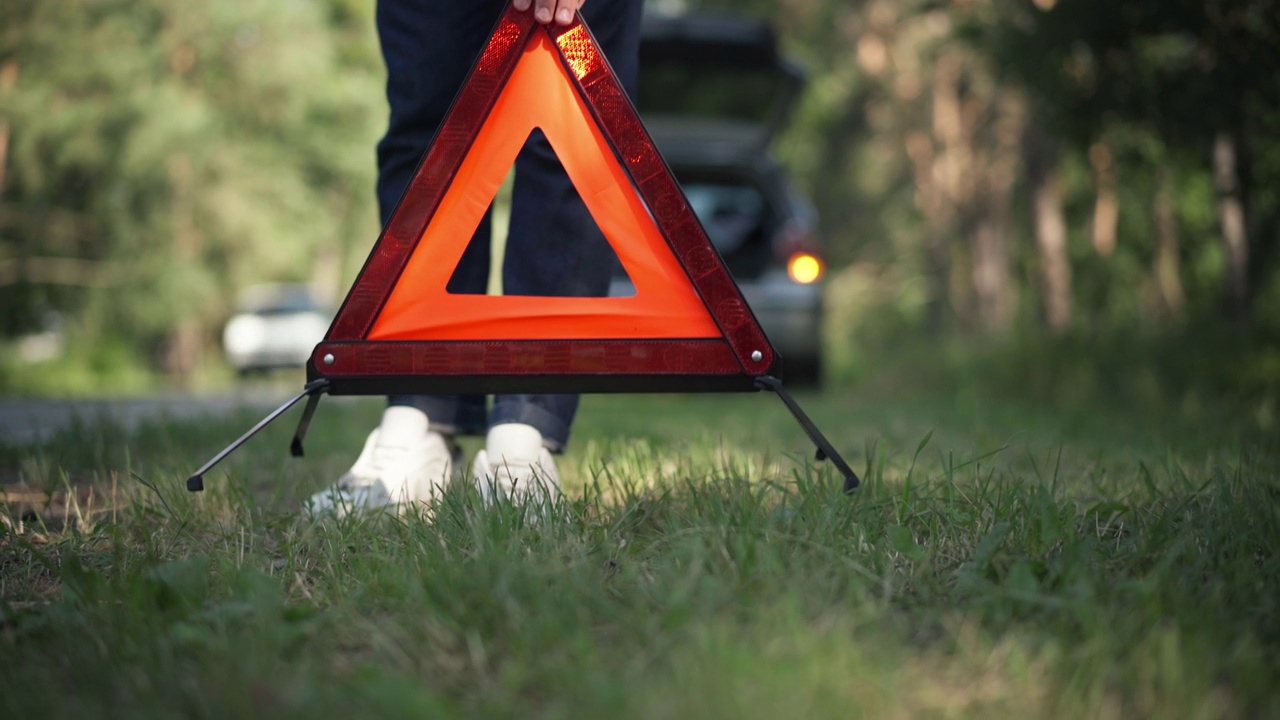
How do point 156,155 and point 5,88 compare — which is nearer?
point 5,88

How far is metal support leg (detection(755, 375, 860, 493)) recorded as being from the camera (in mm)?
1996

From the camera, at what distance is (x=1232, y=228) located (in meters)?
7.24

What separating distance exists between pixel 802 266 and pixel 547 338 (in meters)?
5.53

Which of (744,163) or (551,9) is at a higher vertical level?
(744,163)

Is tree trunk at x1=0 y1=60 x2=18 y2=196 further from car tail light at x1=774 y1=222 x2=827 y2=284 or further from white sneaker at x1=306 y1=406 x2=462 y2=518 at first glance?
white sneaker at x1=306 y1=406 x2=462 y2=518

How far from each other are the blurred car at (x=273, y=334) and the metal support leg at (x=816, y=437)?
1918 cm

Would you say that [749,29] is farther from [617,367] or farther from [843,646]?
[843,646]

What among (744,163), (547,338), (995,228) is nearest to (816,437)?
(547,338)

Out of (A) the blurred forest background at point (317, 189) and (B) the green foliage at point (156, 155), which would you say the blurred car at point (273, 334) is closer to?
(A) the blurred forest background at point (317, 189)

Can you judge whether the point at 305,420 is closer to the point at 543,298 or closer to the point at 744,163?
the point at 543,298

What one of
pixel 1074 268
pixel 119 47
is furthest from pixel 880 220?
pixel 119 47

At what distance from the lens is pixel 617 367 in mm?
2109

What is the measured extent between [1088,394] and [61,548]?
6.04 metres

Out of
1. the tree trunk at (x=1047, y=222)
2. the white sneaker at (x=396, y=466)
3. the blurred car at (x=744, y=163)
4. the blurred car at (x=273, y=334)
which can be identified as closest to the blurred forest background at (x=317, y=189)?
the tree trunk at (x=1047, y=222)
